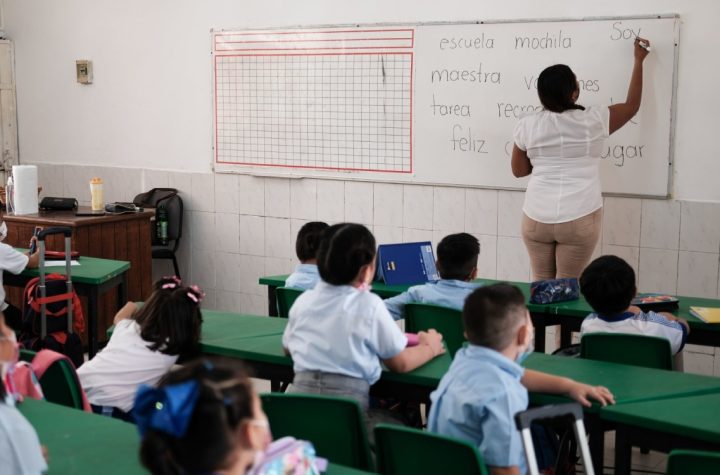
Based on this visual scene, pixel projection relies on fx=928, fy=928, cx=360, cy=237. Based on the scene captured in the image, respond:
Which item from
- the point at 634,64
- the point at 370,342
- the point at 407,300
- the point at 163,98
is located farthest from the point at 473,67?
the point at 370,342

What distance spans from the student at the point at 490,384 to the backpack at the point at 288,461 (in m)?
0.48

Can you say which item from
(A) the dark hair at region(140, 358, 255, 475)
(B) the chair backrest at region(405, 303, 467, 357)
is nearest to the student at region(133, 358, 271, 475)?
(A) the dark hair at region(140, 358, 255, 475)

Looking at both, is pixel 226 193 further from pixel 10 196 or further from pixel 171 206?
pixel 10 196

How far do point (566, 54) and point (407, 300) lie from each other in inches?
87.8

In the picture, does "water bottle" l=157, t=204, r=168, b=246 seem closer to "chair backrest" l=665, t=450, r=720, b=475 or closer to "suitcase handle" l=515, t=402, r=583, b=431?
"suitcase handle" l=515, t=402, r=583, b=431

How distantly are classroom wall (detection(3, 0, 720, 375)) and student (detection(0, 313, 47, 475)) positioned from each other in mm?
4110

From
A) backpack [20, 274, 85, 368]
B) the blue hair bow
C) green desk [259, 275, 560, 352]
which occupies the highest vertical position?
the blue hair bow

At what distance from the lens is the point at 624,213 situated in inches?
216

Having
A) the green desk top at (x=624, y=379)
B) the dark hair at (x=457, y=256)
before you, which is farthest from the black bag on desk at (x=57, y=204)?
the green desk top at (x=624, y=379)

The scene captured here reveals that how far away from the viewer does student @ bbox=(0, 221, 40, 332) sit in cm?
496

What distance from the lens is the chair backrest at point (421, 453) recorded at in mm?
2217

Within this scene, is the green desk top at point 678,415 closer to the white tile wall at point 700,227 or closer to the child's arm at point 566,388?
the child's arm at point 566,388

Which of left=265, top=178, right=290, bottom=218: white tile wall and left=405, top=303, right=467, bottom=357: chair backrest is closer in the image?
left=405, top=303, right=467, bottom=357: chair backrest

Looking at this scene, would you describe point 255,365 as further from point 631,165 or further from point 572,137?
point 631,165
